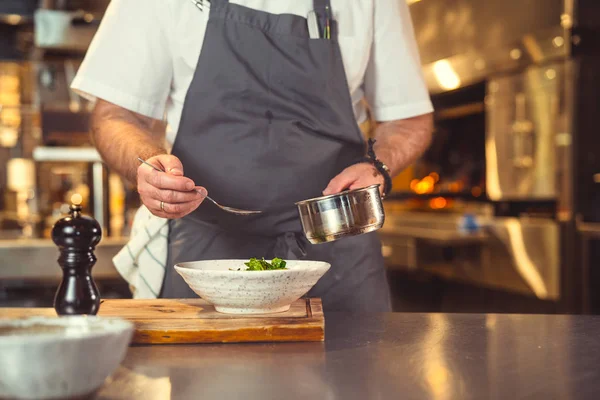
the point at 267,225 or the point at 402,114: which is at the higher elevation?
the point at 402,114

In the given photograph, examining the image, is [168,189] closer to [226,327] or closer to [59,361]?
[226,327]

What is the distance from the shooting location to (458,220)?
155 inches

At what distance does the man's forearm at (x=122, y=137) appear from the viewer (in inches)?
55.7

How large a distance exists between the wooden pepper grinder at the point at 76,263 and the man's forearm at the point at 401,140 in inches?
30.3

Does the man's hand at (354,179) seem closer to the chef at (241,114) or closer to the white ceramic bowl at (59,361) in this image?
the chef at (241,114)

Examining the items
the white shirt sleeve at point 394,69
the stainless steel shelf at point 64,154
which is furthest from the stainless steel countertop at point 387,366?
the stainless steel shelf at point 64,154

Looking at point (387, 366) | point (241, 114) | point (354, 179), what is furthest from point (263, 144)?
point (387, 366)

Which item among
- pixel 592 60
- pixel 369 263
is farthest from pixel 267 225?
pixel 592 60

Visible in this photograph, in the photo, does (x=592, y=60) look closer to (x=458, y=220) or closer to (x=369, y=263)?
(x=458, y=220)

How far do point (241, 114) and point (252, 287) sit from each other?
56 centimetres

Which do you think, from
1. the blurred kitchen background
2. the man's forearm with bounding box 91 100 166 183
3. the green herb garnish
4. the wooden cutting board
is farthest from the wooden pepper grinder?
the blurred kitchen background

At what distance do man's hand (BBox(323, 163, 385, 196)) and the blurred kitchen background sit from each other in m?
1.97

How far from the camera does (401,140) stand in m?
1.67

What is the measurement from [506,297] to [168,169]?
284cm
